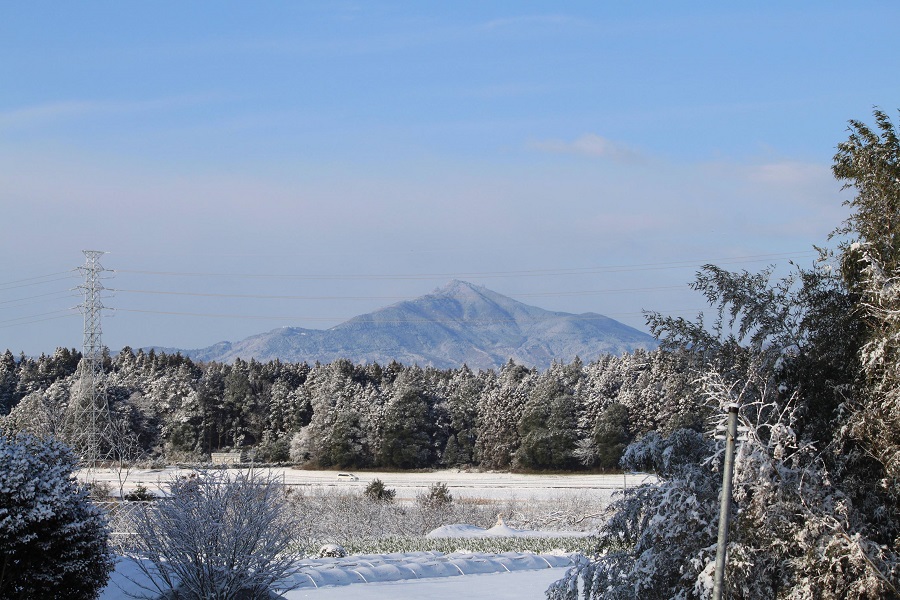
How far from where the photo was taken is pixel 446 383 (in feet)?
185

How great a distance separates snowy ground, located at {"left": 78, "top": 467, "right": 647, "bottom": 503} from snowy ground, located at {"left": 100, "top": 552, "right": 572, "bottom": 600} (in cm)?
1436

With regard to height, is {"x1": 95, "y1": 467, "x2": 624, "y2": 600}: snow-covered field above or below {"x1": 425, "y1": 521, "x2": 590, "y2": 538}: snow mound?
above

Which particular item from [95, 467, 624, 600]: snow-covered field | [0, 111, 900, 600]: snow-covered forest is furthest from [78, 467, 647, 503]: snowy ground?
[0, 111, 900, 600]: snow-covered forest

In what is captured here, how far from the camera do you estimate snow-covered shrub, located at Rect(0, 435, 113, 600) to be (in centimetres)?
1014

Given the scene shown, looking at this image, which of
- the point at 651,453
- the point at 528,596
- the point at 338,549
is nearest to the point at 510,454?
the point at 338,549

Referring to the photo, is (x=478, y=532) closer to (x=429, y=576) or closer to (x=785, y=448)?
(x=429, y=576)

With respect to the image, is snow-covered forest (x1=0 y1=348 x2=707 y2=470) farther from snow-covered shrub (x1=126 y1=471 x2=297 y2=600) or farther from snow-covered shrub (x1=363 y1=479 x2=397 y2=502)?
snow-covered shrub (x1=126 y1=471 x2=297 y2=600)

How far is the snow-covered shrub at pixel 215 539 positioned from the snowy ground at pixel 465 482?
22.4 meters

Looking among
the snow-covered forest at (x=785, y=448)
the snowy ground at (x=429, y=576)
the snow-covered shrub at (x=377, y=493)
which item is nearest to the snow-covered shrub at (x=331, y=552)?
the snowy ground at (x=429, y=576)

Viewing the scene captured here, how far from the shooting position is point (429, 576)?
60.8 ft

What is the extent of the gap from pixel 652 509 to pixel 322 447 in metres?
38.1

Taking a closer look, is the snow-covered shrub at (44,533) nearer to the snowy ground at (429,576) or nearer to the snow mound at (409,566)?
the snowy ground at (429,576)

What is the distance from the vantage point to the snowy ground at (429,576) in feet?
53.5

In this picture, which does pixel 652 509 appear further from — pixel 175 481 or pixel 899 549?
pixel 175 481
